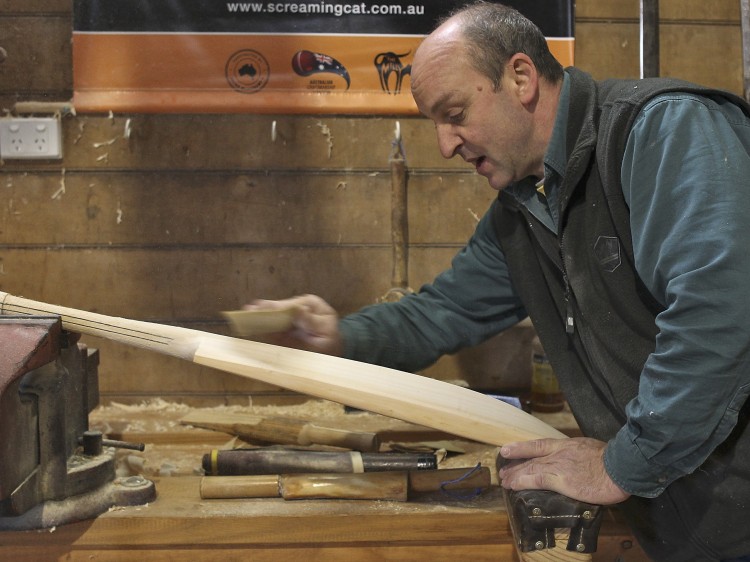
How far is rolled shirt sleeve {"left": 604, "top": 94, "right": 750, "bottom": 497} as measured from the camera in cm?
106

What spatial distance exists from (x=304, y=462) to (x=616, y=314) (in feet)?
2.46

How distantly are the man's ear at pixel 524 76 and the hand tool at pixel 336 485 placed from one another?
801 mm

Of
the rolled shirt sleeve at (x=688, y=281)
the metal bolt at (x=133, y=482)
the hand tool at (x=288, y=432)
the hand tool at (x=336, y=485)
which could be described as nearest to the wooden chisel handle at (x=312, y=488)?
the hand tool at (x=336, y=485)

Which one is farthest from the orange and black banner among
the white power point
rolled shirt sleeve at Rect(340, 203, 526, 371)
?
rolled shirt sleeve at Rect(340, 203, 526, 371)

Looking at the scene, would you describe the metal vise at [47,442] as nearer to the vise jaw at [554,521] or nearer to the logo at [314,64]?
the vise jaw at [554,521]

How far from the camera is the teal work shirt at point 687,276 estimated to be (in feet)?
3.47

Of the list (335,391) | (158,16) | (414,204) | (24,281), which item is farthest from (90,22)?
(335,391)

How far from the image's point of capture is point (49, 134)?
7.23 ft

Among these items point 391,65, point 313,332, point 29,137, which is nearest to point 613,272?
point 313,332

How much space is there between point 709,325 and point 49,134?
6.19ft

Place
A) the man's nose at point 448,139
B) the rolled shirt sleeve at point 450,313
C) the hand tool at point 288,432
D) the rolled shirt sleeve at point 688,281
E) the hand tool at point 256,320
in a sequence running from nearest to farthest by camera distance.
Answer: the rolled shirt sleeve at point 688,281 < the hand tool at point 256,320 < the man's nose at point 448,139 < the rolled shirt sleeve at point 450,313 < the hand tool at point 288,432

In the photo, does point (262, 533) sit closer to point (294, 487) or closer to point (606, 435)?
point (294, 487)

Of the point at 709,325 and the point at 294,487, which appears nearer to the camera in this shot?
the point at 709,325

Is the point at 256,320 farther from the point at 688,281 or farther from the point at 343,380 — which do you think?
the point at 688,281
